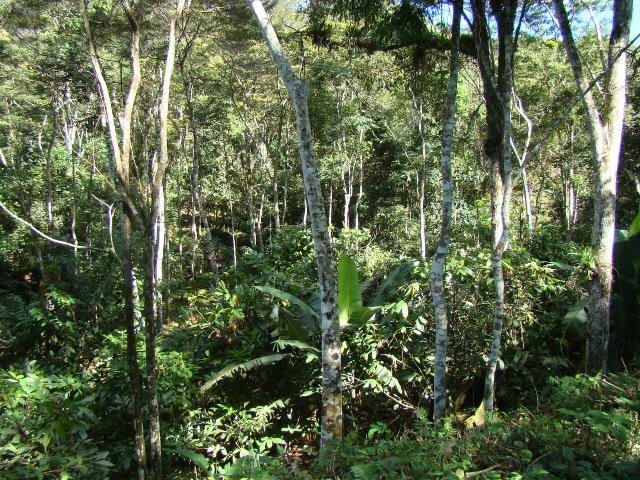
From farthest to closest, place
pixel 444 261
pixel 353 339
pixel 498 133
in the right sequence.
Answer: pixel 498 133 < pixel 353 339 < pixel 444 261

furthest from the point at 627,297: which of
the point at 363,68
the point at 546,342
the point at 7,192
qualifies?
the point at 7,192

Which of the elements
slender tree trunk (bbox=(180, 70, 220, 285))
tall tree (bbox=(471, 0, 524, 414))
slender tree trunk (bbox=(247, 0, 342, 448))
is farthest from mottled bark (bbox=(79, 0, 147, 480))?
slender tree trunk (bbox=(180, 70, 220, 285))

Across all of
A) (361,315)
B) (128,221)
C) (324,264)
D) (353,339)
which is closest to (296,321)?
(353,339)

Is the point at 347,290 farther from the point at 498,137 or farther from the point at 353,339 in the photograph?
the point at 498,137

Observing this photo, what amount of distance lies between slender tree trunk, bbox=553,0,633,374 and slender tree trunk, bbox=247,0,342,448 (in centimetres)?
289

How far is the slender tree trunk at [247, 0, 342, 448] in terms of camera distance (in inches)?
148

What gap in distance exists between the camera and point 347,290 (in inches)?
206

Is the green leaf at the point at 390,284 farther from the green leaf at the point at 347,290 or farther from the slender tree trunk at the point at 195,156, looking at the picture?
the slender tree trunk at the point at 195,156

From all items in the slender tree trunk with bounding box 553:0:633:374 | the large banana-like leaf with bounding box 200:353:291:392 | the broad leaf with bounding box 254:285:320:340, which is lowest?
the large banana-like leaf with bounding box 200:353:291:392

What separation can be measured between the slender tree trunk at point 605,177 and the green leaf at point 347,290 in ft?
8.44

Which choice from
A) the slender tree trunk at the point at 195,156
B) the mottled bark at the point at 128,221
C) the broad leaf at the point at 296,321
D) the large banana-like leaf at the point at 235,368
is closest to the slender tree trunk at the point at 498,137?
the broad leaf at the point at 296,321

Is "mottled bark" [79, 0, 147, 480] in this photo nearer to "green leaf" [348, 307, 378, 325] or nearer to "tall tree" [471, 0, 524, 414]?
"green leaf" [348, 307, 378, 325]

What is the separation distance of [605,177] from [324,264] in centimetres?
333

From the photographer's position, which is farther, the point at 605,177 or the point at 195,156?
the point at 195,156
